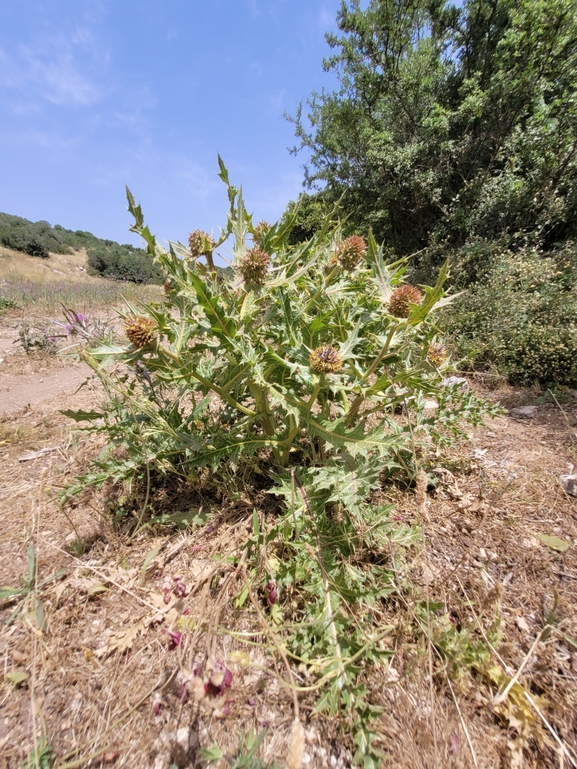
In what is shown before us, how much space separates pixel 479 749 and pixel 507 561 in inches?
28.2

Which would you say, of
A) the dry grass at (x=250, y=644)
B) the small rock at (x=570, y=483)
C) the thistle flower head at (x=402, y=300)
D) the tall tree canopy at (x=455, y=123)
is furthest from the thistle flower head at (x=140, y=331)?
the tall tree canopy at (x=455, y=123)

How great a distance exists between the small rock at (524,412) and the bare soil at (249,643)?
108 centimetres

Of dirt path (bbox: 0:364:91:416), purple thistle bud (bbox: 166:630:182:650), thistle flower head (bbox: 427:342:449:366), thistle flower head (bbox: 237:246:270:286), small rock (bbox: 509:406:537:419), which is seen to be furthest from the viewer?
dirt path (bbox: 0:364:91:416)

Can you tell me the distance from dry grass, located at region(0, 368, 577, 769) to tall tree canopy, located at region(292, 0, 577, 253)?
6.34m

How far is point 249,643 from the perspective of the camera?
3.24 ft

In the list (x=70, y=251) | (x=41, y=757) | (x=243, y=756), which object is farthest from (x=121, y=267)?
(x=243, y=756)

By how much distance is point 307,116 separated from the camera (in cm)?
1065

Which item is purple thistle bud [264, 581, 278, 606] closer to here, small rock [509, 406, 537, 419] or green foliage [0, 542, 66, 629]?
green foliage [0, 542, 66, 629]

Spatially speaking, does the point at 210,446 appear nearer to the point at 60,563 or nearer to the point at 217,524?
the point at 217,524

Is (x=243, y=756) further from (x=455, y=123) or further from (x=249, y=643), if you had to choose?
(x=455, y=123)

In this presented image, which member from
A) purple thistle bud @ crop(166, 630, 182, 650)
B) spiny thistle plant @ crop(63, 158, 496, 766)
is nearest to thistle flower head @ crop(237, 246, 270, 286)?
spiny thistle plant @ crop(63, 158, 496, 766)

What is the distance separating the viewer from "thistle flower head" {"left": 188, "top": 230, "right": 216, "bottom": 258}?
1479 mm

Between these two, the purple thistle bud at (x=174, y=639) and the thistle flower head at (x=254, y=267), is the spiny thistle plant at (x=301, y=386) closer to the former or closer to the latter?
the thistle flower head at (x=254, y=267)

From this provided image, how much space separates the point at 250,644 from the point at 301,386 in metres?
1.04
